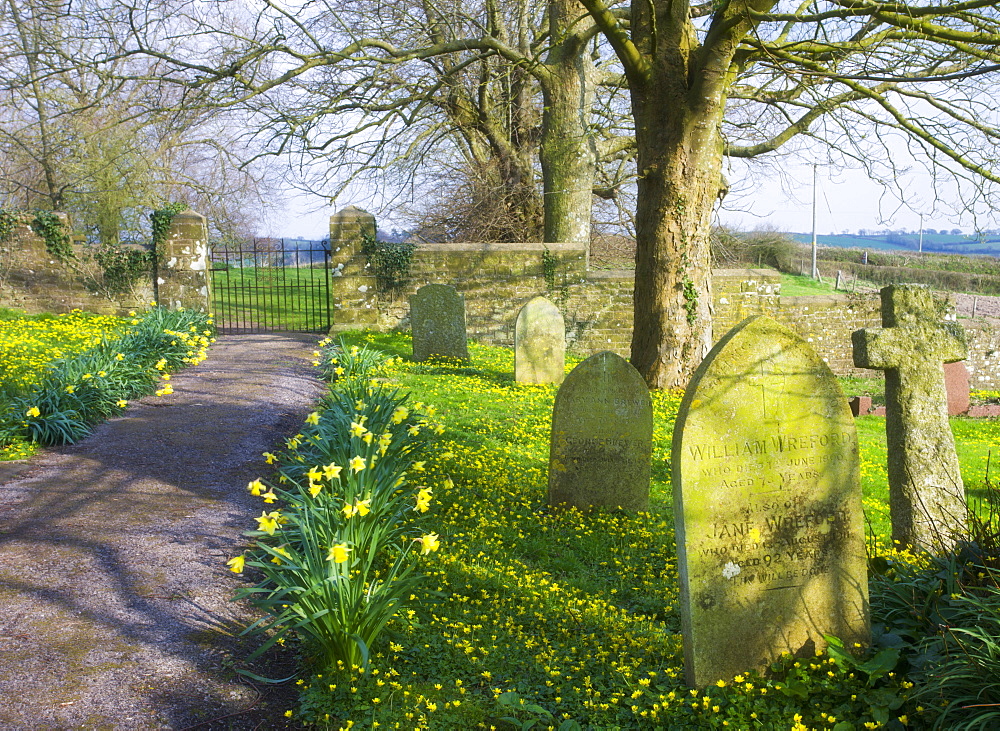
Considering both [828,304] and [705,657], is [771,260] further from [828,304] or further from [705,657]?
[705,657]

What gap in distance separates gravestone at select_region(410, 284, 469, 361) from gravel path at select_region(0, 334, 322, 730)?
413cm

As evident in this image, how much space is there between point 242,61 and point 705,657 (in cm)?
1136

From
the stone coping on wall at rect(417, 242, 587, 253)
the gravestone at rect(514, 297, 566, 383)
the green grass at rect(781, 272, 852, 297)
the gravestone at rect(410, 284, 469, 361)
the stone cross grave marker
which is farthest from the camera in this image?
the green grass at rect(781, 272, 852, 297)

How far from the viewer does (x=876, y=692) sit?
3.12 meters

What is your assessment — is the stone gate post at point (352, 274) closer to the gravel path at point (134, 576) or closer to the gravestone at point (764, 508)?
the gravel path at point (134, 576)

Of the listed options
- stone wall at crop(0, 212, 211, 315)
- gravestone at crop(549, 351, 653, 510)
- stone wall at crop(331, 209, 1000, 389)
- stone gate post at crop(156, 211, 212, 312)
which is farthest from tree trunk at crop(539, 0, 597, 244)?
gravestone at crop(549, 351, 653, 510)

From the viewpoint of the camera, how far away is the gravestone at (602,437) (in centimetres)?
575

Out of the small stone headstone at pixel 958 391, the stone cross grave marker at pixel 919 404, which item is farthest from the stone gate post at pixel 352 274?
the stone cross grave marker at pixel 919 404

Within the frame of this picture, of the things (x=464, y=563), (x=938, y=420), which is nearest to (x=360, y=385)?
(x=464, y=563)

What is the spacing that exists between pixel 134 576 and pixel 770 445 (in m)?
3.71

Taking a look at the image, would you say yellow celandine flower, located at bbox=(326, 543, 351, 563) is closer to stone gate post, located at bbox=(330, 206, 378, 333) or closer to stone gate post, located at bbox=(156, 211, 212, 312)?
stone gate post, located at bbox=(330, 206, 378, 333)

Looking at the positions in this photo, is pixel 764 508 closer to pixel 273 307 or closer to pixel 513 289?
pixel 513 289

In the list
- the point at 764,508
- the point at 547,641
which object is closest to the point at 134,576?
the point at 547,641

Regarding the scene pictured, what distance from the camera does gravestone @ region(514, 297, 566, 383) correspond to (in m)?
11.0
